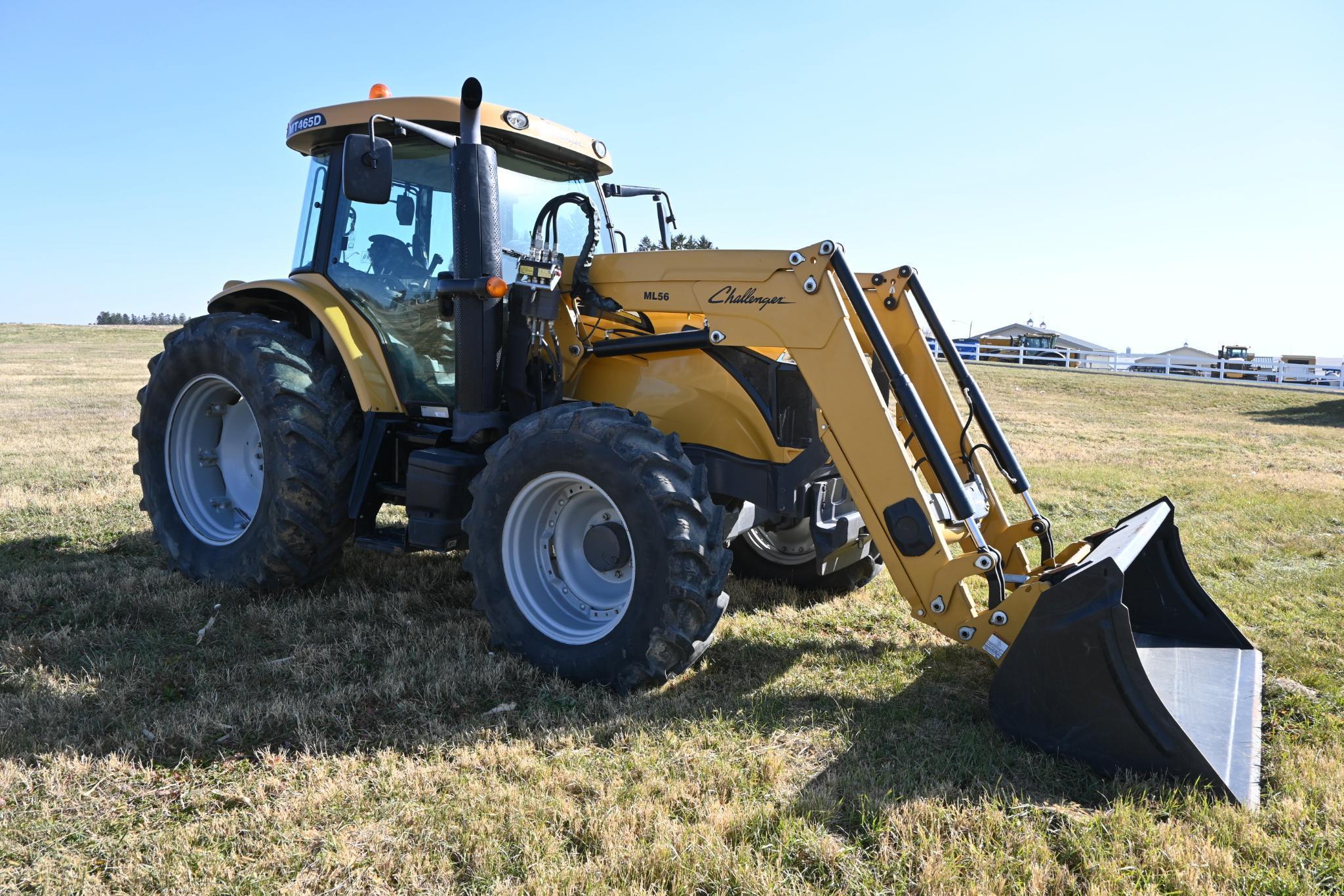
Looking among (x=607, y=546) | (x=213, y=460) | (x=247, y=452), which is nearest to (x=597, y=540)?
(x=607, y=546)

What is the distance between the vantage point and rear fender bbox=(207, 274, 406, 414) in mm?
4910

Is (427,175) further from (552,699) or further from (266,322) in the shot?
(552,699)

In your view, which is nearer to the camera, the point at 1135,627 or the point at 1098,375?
the point at 1135,627

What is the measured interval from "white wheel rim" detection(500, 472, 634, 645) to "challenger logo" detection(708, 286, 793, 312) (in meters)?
1.05

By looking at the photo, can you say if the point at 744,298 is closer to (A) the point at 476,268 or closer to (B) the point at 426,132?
(A) the point at 476,268

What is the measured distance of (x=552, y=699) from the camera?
3746 millimetres

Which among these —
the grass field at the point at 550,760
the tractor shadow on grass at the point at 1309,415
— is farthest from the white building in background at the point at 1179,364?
the grass field at the point at 550,760

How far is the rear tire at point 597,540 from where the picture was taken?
3652mm

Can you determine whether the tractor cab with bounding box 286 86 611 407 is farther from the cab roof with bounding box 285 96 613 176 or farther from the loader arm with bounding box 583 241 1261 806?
the loader arm with bounding box 583 241 1261 806

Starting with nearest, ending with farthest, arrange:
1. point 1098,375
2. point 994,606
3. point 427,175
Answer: point 994,606, point 427,175, point 1098,375

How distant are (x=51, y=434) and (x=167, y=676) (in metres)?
9.59

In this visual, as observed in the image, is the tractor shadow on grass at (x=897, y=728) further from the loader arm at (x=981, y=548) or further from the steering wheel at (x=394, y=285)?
the steering wheel at (x=394, y=285)

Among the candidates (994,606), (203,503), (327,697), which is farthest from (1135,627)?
(203,503)

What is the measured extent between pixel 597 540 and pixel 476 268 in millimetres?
1478
